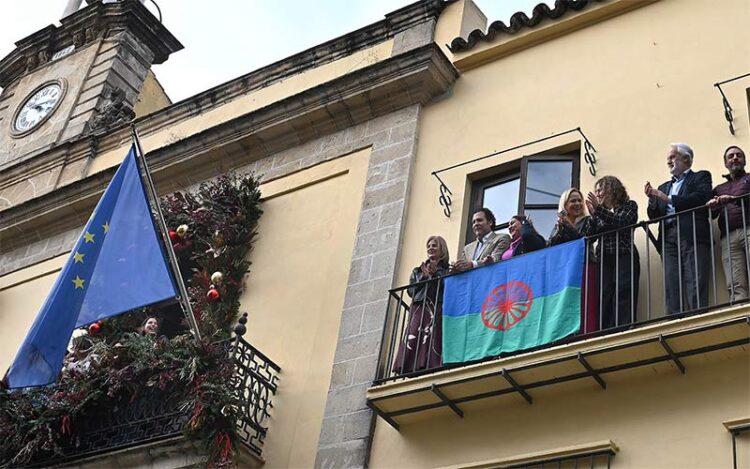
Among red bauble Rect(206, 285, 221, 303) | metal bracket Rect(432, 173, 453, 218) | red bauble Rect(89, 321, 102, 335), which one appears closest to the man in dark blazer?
metal bracket Rect(432, 173, 453, 218)

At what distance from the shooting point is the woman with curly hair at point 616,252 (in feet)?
27.6

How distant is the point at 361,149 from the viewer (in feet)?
39.8

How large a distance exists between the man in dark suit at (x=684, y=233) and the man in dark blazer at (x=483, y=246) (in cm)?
139

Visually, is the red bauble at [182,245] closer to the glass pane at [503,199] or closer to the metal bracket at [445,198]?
the metal bracket at [445,198]

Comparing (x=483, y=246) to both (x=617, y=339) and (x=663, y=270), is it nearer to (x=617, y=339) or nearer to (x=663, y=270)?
(x=663, y=270)

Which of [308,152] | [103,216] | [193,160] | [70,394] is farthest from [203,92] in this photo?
[70,394]

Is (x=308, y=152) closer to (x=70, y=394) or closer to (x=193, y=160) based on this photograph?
(x=193, y=160)

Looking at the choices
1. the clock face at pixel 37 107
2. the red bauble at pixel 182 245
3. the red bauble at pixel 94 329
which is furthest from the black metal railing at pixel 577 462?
the clock face at pixel 37 107

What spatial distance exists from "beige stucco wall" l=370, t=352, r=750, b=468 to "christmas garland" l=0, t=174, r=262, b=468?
147cm

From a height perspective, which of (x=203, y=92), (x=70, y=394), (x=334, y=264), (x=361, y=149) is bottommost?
(x=70, y=394)

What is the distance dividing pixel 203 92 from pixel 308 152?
2659mm

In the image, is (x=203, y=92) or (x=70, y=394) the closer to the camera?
(x=70, y=394)

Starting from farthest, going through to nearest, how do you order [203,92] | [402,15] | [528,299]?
[203,92], [402,15], [528,299]

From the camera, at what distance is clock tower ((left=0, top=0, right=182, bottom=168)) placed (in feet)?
56.0
